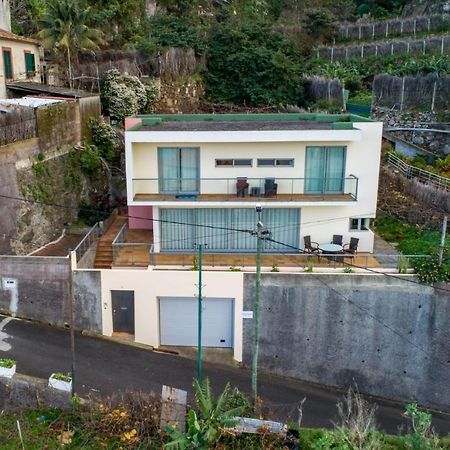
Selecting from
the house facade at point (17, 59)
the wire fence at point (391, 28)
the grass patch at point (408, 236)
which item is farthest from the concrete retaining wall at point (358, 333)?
the wire fence at point (391, 28)

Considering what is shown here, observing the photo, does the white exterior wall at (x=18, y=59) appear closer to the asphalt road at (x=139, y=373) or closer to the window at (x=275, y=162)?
the asphalt road at (x=139, y=373)

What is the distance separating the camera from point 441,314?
58.5 ft

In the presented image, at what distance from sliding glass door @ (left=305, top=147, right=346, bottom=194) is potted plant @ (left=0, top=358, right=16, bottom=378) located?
12.0 meters

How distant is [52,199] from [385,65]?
88.8 feet

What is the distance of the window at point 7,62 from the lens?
85.9 feet

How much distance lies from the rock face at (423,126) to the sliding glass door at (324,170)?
39.2 feet

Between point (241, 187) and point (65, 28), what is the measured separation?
16463 millimetres

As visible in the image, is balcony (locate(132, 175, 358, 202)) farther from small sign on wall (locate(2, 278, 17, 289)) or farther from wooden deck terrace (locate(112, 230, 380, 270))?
small sign on wall (locate(2, 278, 17, 289))

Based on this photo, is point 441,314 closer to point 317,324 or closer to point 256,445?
point 317,324

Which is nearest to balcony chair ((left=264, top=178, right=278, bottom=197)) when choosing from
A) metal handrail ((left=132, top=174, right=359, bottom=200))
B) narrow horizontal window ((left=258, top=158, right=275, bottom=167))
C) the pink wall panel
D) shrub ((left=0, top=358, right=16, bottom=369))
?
metal handrail ((left=132, top=174, right=359, bottom=200))

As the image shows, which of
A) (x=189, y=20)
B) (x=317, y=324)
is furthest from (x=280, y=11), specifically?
(x=317, y=324)

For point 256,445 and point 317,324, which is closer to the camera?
point 256,445

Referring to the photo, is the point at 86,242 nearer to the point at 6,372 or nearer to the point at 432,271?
the point at 6,372

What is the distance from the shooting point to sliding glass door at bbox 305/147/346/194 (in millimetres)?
19438
